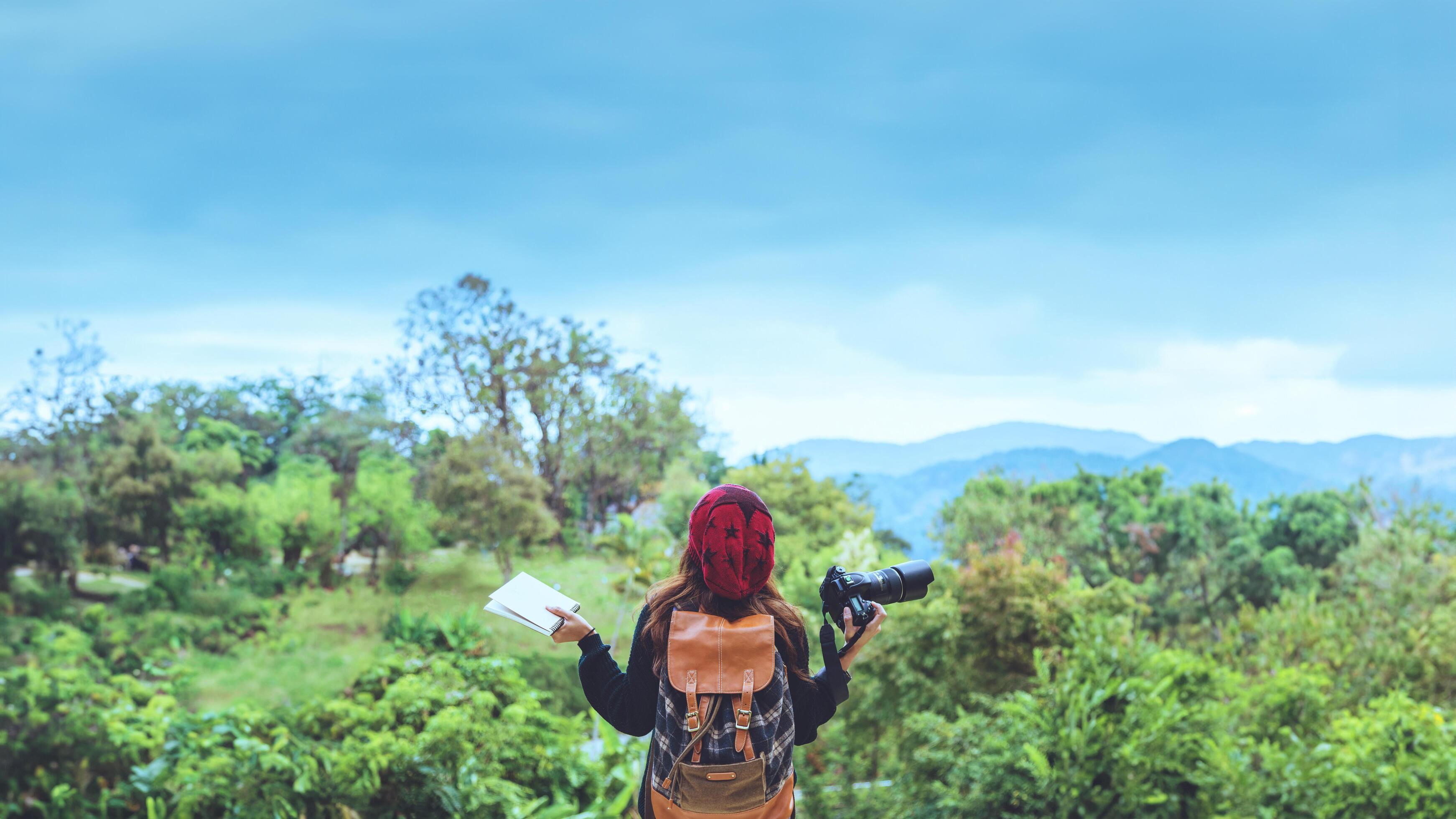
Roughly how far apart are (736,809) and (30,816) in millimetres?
6490

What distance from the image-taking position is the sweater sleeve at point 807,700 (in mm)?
1601

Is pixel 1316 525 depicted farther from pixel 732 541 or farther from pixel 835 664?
pixel 732 541

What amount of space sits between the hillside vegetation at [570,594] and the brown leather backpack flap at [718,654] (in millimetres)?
3251

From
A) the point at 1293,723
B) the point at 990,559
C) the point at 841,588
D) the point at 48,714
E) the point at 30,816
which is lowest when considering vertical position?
the point at 30,816

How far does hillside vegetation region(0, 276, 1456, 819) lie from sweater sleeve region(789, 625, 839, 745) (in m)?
3.14

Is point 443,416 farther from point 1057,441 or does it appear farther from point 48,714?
point 1057,441

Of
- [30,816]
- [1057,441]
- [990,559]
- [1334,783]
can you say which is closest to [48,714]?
[30,816]

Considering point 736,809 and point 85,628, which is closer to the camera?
point 736,809

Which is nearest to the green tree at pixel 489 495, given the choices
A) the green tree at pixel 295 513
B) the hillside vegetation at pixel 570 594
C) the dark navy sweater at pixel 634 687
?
the hillside vegetation at pixel 570 594

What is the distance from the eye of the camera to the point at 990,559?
18.7 feet

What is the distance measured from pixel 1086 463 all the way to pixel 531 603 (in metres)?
15.2

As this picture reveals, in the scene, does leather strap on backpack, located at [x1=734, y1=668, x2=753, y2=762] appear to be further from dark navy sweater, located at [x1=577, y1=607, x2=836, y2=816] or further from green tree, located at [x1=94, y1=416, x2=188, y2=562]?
green tree, located at [x1=94, y1=416, x2=188, y2=562]

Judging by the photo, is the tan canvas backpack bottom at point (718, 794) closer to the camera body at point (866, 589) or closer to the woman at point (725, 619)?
the woman at point (725, 619)

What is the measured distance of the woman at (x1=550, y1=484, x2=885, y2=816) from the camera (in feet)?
4.93
